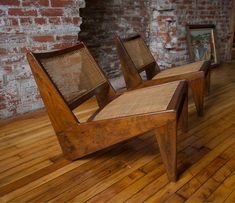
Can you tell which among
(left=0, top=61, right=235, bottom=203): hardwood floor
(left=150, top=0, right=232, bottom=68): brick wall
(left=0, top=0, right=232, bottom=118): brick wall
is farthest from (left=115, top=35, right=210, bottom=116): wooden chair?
(left=150, top=0, right=232, bottom=68): brick wall

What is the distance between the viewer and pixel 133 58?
7.20 ft

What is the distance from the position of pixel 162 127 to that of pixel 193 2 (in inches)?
127

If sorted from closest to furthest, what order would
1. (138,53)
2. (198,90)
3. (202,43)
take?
(198,90) → (138,53) → (202,43)

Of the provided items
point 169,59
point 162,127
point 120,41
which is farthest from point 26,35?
point 169,59

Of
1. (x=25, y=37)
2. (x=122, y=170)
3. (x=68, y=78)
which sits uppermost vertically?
(x=25, y=37)

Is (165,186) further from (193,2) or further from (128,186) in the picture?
(193,2)

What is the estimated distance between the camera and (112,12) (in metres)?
3.23

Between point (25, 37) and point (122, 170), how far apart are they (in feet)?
4.92

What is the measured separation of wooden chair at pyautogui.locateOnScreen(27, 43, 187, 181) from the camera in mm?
1176

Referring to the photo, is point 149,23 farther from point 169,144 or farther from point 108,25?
point 169,144

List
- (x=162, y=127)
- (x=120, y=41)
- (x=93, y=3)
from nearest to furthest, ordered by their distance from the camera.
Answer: (x=162, y=127) < (x=120, y=41) < (x=93, y=3)

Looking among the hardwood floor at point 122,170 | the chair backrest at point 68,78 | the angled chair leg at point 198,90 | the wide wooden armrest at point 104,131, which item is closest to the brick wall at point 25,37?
the hardwood floor at point 122,170

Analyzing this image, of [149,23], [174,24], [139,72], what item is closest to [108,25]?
[149,23]

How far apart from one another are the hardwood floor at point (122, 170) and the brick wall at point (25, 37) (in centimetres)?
40
